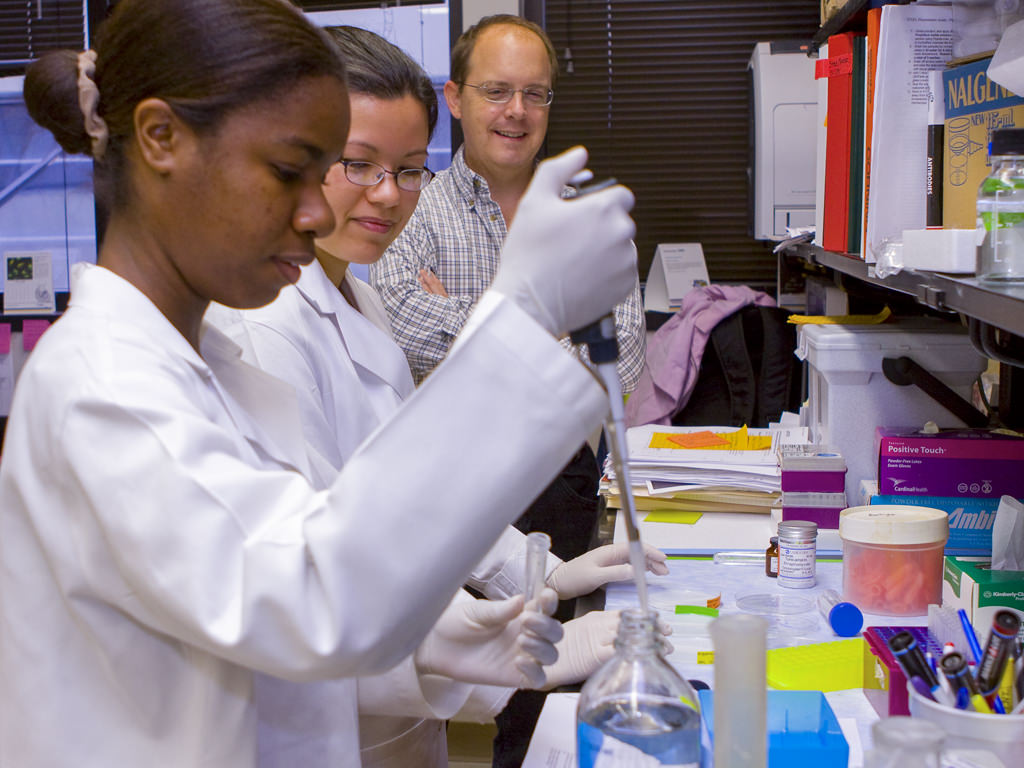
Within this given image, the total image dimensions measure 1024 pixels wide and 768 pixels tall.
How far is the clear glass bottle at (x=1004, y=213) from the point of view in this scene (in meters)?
1.09

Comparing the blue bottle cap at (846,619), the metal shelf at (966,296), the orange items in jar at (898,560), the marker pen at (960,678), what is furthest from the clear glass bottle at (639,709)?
the orange items in jar at (898,560)

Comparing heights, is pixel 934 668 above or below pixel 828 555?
above

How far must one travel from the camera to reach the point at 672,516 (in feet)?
6.27

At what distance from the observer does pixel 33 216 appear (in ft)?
12.0

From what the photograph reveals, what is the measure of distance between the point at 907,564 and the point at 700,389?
5.47 feet

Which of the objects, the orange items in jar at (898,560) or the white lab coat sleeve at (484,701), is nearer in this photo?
the white lab coat sleeve at (484,701)

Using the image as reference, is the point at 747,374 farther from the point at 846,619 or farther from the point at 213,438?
the point at 213,438

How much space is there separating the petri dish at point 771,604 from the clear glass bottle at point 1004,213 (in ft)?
1.73

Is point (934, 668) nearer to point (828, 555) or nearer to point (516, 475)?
point (516, 475)

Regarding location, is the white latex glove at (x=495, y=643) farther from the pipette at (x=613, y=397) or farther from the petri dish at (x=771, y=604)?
the petri dish at (x=771, y=604)

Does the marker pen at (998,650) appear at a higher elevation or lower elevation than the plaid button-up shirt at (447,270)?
lower

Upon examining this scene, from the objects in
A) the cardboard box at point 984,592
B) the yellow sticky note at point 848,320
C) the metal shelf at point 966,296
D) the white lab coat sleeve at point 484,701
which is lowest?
the white lab coat sleeve at point 484,701

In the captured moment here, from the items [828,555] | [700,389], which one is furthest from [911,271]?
[700,389]

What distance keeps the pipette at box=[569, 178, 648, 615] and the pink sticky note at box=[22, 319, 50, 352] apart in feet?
10.7
